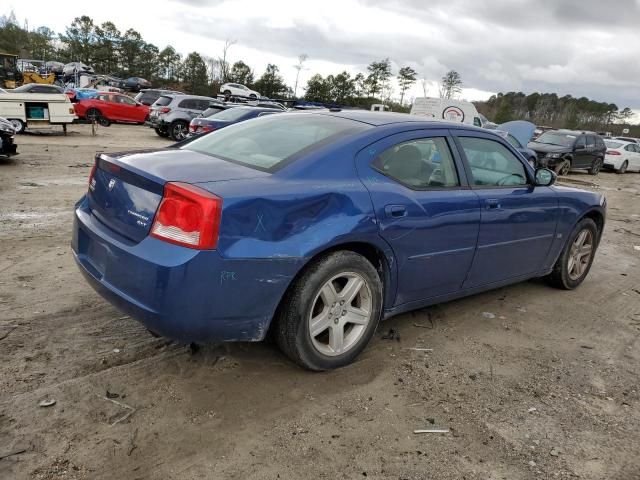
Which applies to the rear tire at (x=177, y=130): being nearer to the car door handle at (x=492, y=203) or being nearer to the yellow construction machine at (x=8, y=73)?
the car door handle at (x=492, y=203)

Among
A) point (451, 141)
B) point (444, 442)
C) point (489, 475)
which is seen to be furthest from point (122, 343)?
point (451, 141)

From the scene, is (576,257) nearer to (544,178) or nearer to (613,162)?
(544,178)

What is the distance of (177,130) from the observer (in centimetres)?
1989

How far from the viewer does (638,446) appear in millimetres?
2803

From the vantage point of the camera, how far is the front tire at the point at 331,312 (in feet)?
9.64

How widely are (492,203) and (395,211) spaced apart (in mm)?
1077

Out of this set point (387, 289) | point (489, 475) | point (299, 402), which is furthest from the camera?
point (387, 289)

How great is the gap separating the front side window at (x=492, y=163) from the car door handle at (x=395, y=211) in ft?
2.92

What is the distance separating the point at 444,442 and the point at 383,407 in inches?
15.6

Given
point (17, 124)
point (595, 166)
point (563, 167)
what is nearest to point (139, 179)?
point (17, 124)

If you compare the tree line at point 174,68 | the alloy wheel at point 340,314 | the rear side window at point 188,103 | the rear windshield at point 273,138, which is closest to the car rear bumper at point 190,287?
the alloy wheel at point 340,314

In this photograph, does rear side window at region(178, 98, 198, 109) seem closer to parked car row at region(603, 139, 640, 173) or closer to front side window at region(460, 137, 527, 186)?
parked car row at region(603, 139, 640, 173)

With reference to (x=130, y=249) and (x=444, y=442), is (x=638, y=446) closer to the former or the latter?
(x=444, y=442)

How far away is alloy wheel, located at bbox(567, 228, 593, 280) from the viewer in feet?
17.0
